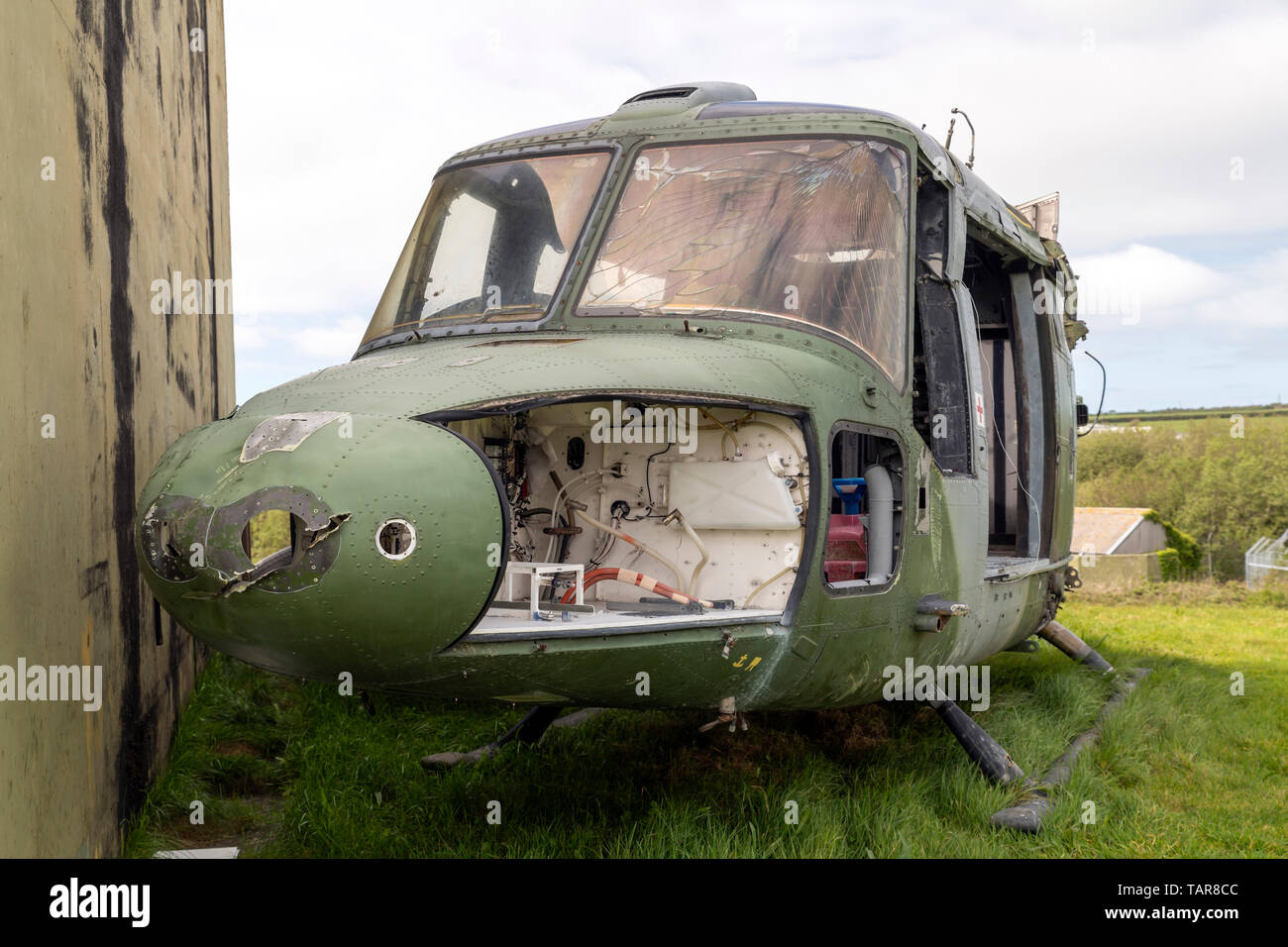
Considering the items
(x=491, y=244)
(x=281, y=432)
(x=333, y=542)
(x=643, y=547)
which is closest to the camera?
(x=333, y=542)

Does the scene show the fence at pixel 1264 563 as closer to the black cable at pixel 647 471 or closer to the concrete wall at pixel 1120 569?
the concrete wall at pixel 1120 569

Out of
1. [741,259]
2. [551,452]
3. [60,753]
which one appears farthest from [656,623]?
[60,753]

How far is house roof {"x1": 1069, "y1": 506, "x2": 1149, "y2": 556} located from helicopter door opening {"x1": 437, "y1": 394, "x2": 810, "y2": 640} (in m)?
24.2

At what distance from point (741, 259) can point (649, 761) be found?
2594mm

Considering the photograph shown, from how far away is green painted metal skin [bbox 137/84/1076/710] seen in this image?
2.79 metres

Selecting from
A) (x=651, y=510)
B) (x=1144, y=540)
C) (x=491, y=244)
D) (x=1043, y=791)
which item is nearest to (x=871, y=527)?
(x=651, y=510)

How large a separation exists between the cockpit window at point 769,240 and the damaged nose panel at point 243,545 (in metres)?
1.73

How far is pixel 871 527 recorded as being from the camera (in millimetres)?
4316

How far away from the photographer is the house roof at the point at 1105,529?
2653 centimetres

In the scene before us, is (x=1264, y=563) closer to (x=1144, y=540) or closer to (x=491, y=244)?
(x=1144, y=540)

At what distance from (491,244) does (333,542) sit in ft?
7.57

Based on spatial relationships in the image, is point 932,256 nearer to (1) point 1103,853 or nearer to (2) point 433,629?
(1) point 1103,853

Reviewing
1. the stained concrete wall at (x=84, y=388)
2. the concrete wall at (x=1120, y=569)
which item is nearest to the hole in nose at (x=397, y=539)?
the stained concrete wall at (x=84, y=388)

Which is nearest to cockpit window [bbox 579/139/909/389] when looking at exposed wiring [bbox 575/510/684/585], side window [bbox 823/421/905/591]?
side window [bbox 823/421/905/591]
